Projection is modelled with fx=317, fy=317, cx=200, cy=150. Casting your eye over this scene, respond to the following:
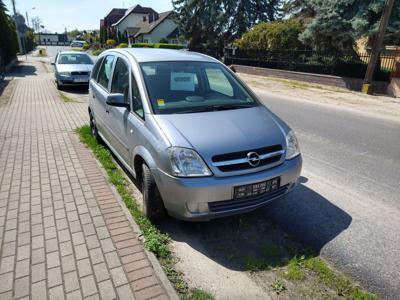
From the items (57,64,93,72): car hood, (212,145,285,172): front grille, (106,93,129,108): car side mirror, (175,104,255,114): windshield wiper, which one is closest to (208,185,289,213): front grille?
(212,145,285,172): front grille

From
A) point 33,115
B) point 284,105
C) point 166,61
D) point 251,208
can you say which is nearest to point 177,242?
point 251,208

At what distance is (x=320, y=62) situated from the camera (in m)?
18.5

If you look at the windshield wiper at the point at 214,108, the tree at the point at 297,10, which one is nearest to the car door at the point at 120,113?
the windshield wiper at the point at 214,108

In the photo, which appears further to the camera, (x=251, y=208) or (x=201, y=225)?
(x=201, y=225)

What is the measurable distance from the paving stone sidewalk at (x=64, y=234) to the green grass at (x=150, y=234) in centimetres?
11

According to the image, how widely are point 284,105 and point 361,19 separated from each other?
7.25 metres

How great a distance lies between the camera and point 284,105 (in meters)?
11.6

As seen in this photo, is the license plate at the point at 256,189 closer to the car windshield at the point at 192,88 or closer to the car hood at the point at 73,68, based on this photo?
the car windshield at the point at 192,88

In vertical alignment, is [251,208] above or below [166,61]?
below

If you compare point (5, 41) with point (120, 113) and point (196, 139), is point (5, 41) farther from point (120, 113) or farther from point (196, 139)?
point (196, 139)

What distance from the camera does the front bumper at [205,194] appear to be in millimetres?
2934

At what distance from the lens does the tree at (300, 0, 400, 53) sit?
48.8 ft

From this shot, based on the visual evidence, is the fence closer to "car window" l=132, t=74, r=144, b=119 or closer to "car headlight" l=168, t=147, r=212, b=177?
"car window" l=132, t=74, r=144, b=119

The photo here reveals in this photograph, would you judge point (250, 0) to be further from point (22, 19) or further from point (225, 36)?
point (22, 19)
